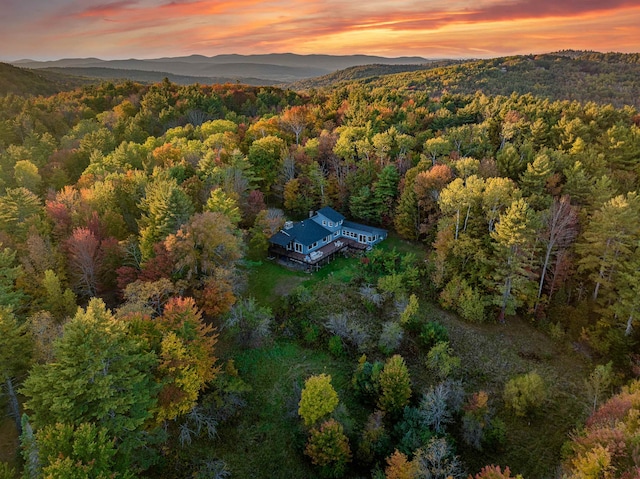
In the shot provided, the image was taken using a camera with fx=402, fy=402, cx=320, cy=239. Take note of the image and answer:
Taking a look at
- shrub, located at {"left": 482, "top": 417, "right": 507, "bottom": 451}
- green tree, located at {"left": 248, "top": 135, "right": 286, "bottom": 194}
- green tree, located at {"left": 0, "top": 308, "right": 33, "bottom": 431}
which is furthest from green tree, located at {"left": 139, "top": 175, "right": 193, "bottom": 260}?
shrub, located at {"left": 482, "top": 417, "right": 507, "bottom": 451}

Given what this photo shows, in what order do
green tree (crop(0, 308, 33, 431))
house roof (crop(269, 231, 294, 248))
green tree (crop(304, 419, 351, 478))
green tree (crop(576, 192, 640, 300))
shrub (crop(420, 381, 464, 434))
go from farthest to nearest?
house roof (crop(269, 231, 294, 248)), green tree (crop(576, 192, 640, 300)), shrub (crop(420, 381, 464, 434)), green tree (crop(304, 419, 351, 478)), green tree (crop(0, 308, 33, 431))

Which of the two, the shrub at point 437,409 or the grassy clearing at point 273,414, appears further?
the shrub at point 437,409

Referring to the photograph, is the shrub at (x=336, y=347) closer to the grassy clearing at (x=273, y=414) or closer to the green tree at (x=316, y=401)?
the grassy clearing at (x=273, y=414)

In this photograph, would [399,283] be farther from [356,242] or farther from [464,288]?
[356,242]

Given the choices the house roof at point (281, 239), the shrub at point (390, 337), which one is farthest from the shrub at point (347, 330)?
the house roof at point (281, 239)

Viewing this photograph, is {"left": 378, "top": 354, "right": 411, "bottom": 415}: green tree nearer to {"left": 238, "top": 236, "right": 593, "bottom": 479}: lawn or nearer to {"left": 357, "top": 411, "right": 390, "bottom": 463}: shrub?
{"left": 357, "top": 411, "right": 390, "bottom": 463}: shrub

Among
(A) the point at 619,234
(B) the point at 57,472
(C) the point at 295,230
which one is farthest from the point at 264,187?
(B) the point at 57,472
